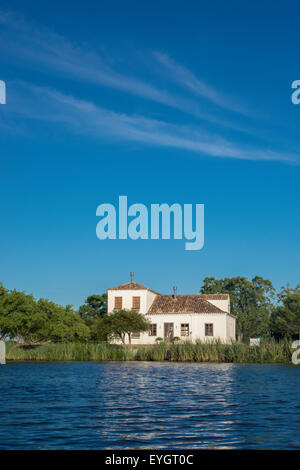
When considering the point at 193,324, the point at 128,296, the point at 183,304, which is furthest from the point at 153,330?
the point at 128,296

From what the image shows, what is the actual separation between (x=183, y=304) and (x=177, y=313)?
219cm

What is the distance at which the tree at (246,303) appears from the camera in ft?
293

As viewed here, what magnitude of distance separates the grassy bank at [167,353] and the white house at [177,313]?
1763 cm

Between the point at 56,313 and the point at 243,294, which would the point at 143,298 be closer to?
the point at 56,313

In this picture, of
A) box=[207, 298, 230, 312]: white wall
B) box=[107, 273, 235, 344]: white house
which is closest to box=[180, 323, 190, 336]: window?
box=[107, 273, 235, 344]: white house

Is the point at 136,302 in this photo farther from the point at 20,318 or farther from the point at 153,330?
the point at 20,318

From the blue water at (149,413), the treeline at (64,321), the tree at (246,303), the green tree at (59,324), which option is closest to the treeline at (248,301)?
the tree at (246,303)

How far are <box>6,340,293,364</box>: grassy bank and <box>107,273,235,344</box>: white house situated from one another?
17.6 m

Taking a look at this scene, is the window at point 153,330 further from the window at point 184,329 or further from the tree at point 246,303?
the tree at point 246,303

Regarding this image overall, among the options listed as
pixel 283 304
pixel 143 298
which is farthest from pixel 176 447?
pixel 283 304

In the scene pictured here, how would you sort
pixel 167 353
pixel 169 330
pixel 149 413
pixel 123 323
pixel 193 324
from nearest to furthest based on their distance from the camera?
1. pixel 149 413
2. pixel 167 353
3. pixel 123 323
4. pixel 193 324
5. pixel 169 330

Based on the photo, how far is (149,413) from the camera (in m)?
14.8
